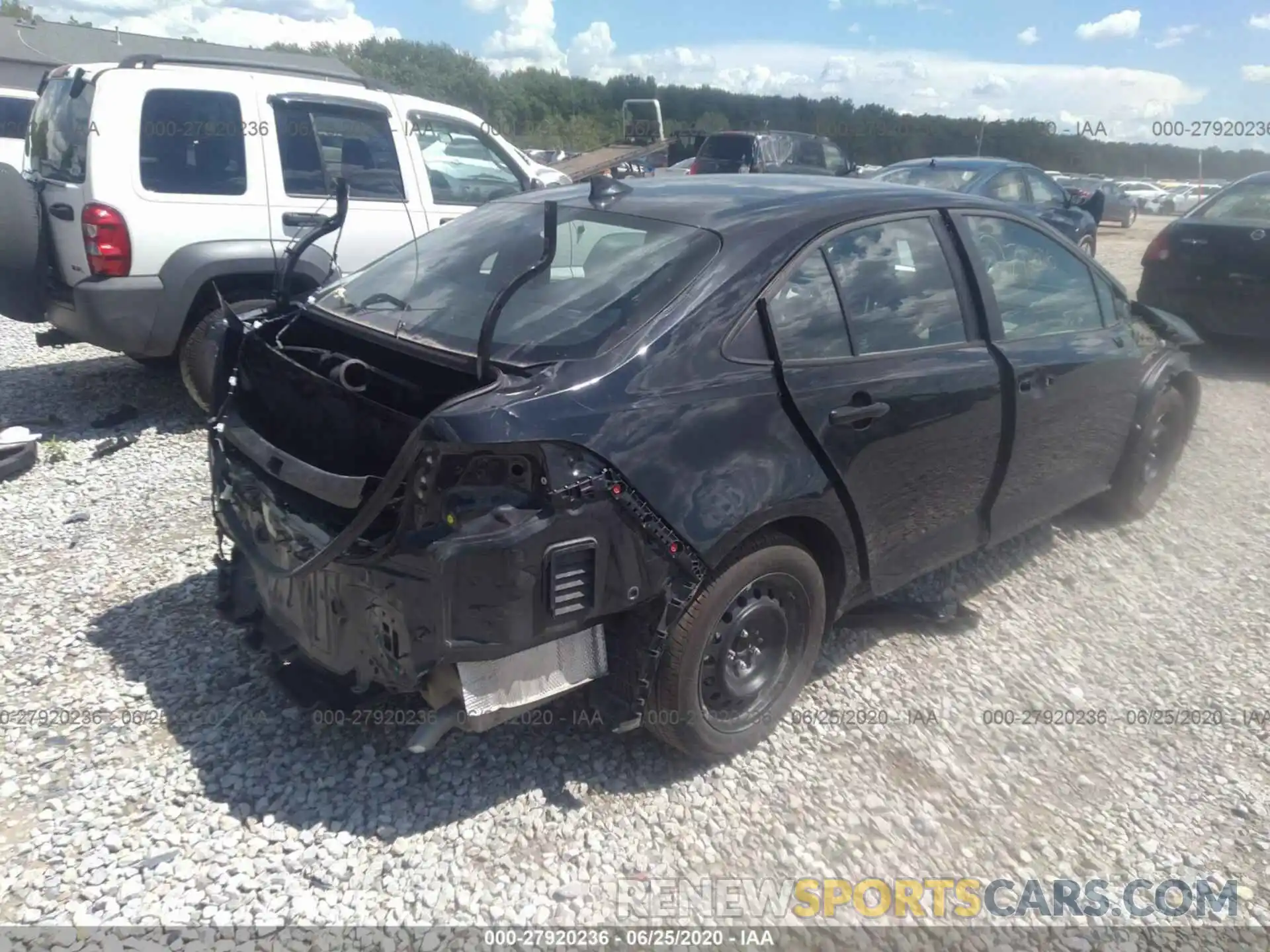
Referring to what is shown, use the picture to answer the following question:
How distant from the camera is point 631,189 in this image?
3574 millimetres

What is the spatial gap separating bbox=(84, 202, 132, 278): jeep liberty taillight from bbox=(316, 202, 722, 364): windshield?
2528 mm

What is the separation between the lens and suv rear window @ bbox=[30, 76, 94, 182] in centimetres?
543

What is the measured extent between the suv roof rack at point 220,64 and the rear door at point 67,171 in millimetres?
325

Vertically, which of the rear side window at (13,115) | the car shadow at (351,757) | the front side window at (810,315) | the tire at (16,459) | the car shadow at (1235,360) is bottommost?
the tire at (16,459)

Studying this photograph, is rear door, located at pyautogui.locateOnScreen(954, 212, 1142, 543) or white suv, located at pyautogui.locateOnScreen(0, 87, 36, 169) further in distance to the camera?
white suv, located at pyautogui.locateOnScreen(0, 87, 36, 169)

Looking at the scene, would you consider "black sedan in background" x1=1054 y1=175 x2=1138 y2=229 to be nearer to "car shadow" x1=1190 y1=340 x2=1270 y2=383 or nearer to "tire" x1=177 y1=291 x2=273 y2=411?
"car shadow" x1=1190 y1=340 x2=1270 y2=383

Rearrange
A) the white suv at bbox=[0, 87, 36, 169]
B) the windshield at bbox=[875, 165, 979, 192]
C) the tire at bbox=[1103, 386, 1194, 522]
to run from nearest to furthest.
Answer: the tire at bbox=[1103, 386, 1194, 522]
the windshield at bbox=[875, 165, 979, 192]
the white suv at bbox=[0, 87, 36, 169]

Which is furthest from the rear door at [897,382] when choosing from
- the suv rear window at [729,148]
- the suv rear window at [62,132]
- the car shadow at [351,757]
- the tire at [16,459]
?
the suv rear window at [729,148]

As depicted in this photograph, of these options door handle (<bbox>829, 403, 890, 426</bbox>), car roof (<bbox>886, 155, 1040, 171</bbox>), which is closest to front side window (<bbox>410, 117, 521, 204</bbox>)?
door handle (<bbox>829, 403, 890, 426</bbox>)

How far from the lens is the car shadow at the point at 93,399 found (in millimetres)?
6004

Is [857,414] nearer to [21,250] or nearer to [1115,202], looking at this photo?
[21,250]

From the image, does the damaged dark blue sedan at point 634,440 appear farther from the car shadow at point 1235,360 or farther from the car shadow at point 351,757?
the car shadow at point 1235,360

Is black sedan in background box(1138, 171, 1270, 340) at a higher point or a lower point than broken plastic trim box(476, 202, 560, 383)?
lower

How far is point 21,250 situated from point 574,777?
4.60 meters
